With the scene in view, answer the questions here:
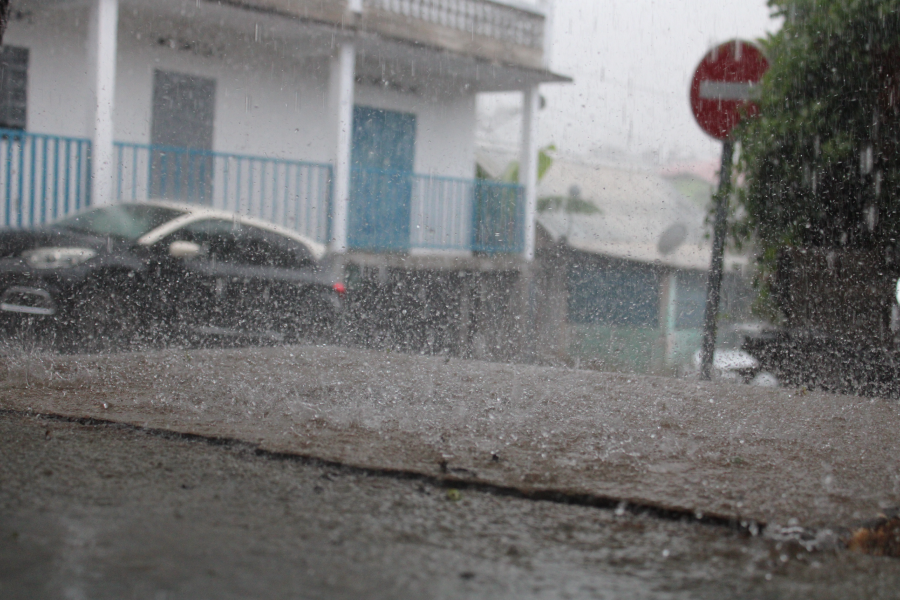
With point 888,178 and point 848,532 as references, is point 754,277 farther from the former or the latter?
point 848,532

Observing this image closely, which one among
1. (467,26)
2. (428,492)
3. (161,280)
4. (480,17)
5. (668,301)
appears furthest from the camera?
(668,301)

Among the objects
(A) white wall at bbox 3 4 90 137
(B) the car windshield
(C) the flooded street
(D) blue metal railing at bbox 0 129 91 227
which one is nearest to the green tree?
(C) the flooded street

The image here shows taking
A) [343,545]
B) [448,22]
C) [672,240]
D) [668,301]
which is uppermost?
[448,22]

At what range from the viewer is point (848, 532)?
189cm

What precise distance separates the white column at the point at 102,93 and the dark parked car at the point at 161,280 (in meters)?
1.22

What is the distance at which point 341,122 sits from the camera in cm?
1062

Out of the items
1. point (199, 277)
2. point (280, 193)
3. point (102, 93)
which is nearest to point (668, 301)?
point (280, 193)

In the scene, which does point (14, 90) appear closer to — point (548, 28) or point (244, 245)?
point (244, 245)

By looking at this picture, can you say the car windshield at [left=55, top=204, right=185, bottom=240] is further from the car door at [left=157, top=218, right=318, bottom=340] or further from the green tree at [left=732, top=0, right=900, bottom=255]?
the green tree at [left=732, top=0, right=900, bottom=255]

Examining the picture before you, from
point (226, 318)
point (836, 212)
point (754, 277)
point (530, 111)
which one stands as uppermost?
point (530, 111)

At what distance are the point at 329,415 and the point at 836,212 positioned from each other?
3.55 meters

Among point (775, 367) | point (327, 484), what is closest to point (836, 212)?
point (775, 367)

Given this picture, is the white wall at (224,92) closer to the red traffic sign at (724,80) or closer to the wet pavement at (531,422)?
the wet pavement at (531,422)

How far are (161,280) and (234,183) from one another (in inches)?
119
